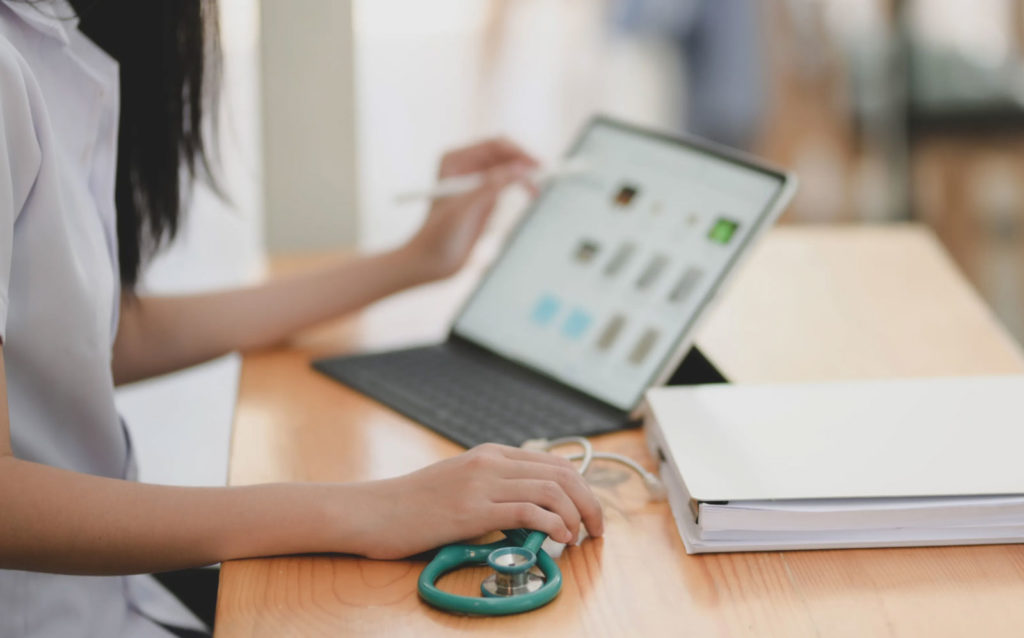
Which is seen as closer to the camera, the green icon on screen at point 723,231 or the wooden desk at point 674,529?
the wooden desk at point 674,529

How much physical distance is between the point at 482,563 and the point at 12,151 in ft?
1.25

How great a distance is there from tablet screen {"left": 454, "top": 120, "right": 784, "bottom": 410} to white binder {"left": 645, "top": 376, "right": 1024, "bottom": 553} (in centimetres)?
11

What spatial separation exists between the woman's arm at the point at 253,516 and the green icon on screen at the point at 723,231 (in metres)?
0.32

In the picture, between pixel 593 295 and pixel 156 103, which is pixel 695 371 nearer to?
pixel 593 295

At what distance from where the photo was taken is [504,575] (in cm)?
58

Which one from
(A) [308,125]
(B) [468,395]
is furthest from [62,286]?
(A) [308,125]

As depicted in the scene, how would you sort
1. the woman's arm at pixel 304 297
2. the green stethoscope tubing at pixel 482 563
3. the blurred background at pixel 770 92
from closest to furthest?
the green stethoscope tubing at pixel 482 563 < the woman's arm at pixel 304 297 < the blurred background at pixel 770 92

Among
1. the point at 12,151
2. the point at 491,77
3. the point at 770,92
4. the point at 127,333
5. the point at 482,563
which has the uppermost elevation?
the point at 12,151

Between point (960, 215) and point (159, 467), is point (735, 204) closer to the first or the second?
point (159, 467)

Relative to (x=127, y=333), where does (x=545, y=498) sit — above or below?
above

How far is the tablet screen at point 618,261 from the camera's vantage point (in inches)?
34.7

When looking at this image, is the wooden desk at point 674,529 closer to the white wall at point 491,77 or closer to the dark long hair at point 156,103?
the dark long hair at point 156,103

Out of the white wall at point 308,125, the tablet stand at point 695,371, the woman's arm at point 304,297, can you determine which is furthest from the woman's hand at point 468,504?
the white wall at point 308,125

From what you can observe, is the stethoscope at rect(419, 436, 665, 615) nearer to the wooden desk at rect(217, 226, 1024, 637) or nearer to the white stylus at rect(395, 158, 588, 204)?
the wooden desk at rect(217, 226, 1024, 637)
